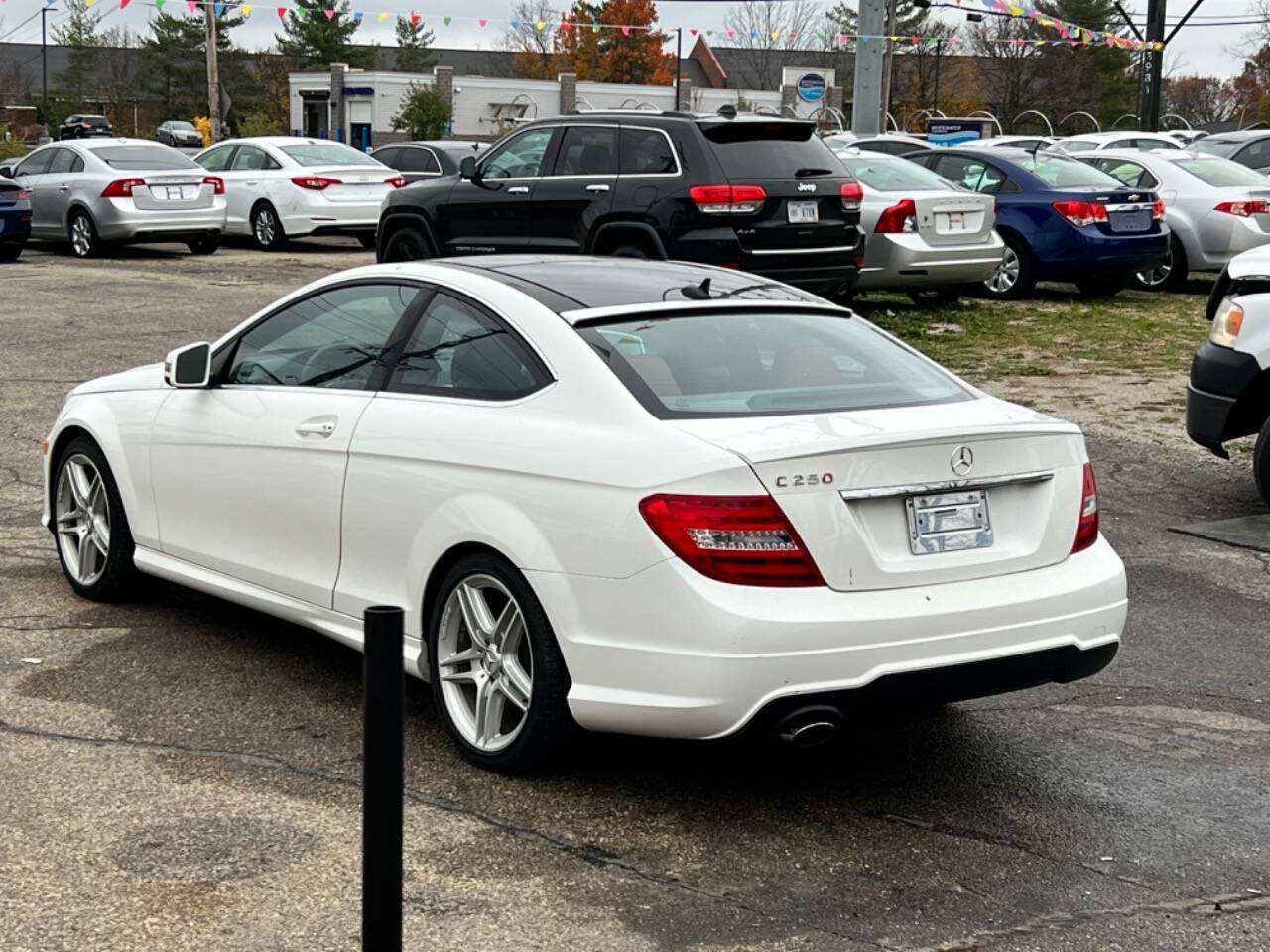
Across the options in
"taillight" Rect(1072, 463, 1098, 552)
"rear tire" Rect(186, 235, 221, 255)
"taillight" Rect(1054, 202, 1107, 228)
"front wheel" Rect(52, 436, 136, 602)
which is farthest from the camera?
"rear tire" Rect(186, 235, 221, 255)

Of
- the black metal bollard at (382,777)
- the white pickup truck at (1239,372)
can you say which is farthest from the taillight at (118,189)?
the black metal bollard at (382,777)

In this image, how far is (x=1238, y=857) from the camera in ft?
14.6

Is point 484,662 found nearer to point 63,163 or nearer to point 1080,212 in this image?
point 1080,212

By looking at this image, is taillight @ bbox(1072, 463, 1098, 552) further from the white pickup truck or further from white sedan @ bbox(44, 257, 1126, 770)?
the white pickup truck

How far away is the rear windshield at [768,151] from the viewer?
45.3 ft

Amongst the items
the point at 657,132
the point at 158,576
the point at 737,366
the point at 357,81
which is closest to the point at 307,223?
the point at 657,132

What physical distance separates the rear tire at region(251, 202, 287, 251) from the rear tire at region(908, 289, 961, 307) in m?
9.34

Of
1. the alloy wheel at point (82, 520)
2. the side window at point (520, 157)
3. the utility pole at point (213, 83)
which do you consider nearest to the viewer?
the alloy wheel at point (82, 520)

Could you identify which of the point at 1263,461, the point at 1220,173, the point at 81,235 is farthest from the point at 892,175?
the point at 81,235

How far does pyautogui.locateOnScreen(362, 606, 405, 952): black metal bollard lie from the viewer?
2.72 m

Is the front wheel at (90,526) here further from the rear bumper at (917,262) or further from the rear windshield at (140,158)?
the rear windshield at (140,158)

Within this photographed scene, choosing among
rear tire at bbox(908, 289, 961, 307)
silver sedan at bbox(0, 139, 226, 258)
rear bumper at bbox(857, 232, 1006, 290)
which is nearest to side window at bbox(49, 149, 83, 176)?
silver sedan at bbox(0, 139, 226, 258)

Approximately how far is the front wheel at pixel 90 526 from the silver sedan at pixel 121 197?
50.6ft

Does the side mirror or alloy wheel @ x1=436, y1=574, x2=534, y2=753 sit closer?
alloy wheel @ x1=436, y1=574, x2=534, y2=753
